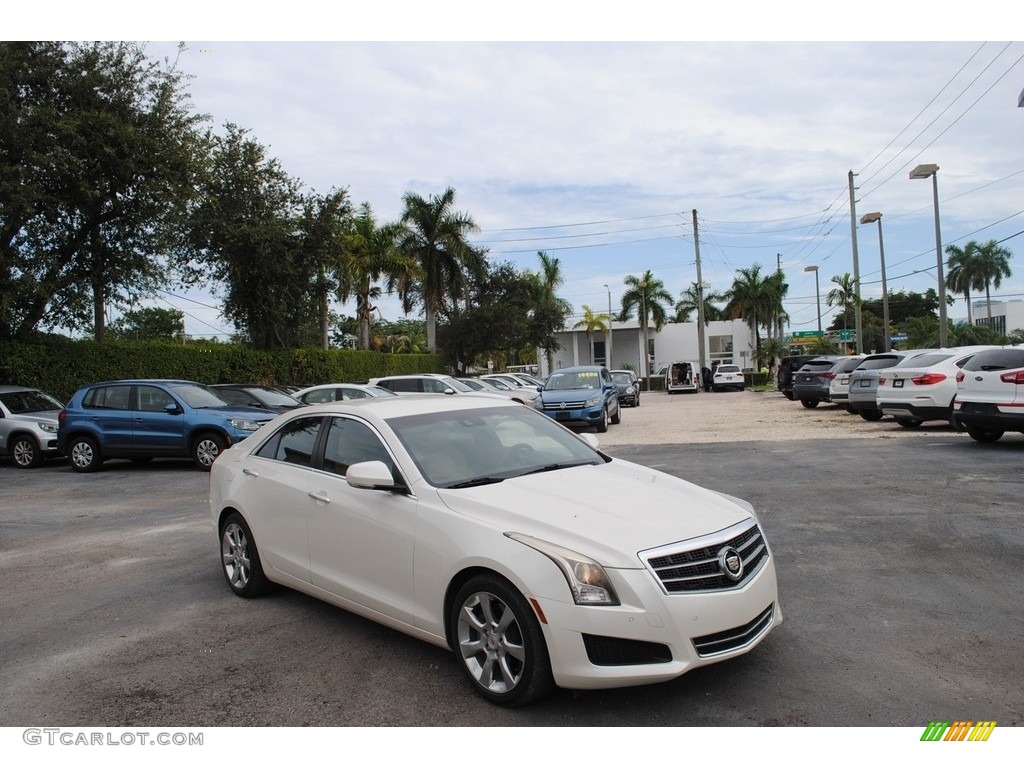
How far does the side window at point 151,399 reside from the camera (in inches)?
563

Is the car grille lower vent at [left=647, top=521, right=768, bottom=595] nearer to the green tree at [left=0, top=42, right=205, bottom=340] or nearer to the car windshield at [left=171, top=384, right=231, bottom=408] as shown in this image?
Result: the car windshield at [left=171, top=384, right=231, bottom=408]

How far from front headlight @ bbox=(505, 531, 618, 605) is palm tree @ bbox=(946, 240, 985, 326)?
10439 centimetres

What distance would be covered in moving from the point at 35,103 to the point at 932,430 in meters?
21.6

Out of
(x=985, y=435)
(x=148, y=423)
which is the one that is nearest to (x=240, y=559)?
(x=148, y=423)

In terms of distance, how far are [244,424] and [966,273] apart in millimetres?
107906

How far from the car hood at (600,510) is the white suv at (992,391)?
9.30 metres

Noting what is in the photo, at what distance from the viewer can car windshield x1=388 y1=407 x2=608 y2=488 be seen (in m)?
4.67

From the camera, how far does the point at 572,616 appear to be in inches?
140

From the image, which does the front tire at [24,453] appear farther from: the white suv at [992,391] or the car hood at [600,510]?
the white suv at [992,391]

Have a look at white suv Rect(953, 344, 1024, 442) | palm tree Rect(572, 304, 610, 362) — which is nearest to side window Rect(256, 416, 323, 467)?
white suv Rect(953, 344, 1024, 442)

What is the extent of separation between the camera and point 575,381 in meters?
21.7

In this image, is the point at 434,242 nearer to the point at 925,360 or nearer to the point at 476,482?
the point at 925,360

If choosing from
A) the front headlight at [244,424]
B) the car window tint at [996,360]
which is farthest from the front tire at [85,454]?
the car window tint at [996,360]
